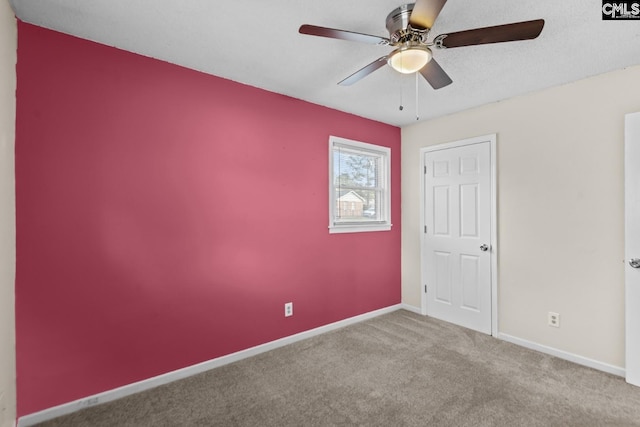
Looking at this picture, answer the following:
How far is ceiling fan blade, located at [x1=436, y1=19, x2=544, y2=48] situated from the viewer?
147cm

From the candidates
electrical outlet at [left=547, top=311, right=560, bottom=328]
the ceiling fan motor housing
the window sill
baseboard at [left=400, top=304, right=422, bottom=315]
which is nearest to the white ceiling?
the ceiling fan motor housing

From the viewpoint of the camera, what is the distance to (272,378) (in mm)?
2465

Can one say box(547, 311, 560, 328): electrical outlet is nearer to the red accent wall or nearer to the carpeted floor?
the carpeted floor

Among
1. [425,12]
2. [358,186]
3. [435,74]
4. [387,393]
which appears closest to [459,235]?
[358,186]

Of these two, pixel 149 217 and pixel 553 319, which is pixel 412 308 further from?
pixel 149 217

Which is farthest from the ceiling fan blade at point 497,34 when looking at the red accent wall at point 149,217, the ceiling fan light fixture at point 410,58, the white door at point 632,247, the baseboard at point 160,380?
the baseboard at point 160,380

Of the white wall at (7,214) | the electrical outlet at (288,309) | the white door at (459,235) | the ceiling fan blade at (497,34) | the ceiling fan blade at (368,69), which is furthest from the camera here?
the white door at (459,235)

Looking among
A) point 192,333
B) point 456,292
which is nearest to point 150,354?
point 192,333

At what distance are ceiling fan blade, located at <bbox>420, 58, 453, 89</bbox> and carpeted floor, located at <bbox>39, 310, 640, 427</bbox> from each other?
7.31 feet

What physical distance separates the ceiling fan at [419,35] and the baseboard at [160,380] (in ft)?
8.51

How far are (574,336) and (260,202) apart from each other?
311cm

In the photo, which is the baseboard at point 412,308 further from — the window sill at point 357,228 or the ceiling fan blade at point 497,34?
the ceiling fan blade at point 497,34

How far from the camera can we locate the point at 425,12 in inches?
56.5

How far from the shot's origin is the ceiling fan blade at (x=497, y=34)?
1.47m
